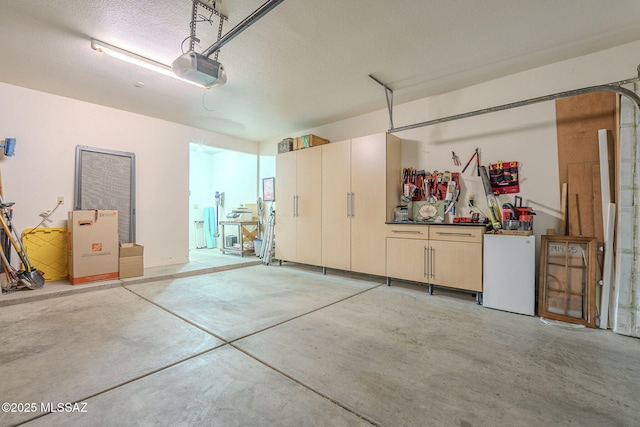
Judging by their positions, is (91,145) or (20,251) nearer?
(20,251)

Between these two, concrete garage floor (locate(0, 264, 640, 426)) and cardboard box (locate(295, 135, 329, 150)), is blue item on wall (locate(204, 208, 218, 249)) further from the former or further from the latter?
concrete garage floor (locate(0, 264, 640, 426))

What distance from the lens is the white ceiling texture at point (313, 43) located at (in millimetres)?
2256

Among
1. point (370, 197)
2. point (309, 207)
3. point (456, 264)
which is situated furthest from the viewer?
point (309, 207)

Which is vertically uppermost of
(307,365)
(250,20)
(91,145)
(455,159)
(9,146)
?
(250,20)

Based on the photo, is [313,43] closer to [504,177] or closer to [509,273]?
[504,177]

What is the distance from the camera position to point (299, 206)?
5.08 m

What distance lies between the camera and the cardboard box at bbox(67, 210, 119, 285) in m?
3.61

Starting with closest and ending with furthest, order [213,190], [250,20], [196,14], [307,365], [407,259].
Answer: [307,365]
[250,20]
[196,14]
[407,259]
[213,190]

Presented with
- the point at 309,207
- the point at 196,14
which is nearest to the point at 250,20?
the point at 196,14

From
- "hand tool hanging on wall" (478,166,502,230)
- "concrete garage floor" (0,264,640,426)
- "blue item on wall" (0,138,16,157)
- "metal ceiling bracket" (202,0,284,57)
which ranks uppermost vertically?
"metal ceiling bracket" (202,0,284,57)

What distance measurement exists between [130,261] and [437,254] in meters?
4.48

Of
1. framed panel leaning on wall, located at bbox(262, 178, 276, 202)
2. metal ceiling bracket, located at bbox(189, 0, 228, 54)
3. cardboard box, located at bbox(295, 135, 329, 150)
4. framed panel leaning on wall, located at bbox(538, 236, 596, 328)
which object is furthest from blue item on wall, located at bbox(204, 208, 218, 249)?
framed panel leaning on wall, located at bbox(538, 236, 596, 328)

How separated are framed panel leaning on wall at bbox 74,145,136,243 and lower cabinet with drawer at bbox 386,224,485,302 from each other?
4421mm

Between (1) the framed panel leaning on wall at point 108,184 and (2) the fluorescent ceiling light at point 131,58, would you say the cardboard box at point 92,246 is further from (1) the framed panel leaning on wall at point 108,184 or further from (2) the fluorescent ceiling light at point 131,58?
(2) the fluorescent ceiling light at point 131,58
